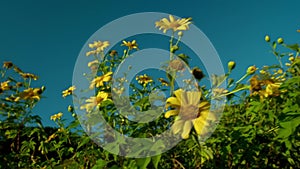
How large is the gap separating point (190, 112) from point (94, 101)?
103 cm

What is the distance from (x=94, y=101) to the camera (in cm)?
258

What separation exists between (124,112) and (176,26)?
733 millimetres

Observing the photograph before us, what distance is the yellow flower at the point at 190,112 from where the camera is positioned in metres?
1.70

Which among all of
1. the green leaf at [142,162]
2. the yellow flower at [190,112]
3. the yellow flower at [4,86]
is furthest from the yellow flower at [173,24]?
the yellow flower at [4,86]

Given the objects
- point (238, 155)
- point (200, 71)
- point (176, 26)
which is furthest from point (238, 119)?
point (200, 71)

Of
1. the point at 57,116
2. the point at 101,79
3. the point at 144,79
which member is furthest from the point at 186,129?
the point at 57,116

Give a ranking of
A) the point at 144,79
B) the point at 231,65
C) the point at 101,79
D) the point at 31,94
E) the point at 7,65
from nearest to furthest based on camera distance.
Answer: the point at 231,65, the point at 101,79, the point at 31,94, the point at 144,79, the point at 7,65

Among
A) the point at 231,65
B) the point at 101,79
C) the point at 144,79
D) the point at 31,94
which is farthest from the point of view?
the point at 144,79

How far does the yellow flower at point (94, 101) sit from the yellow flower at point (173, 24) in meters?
0.64

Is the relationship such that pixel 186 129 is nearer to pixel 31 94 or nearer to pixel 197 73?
pixel 197 73

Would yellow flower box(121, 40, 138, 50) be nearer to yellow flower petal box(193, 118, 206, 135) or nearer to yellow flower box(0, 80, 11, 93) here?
yellow flower box(0, 80, 11, 93)

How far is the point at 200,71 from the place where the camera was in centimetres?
183

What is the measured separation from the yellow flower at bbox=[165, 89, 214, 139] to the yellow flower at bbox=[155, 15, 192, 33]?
859 millimetres

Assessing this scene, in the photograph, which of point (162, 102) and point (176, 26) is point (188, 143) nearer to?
point (162, 102)
